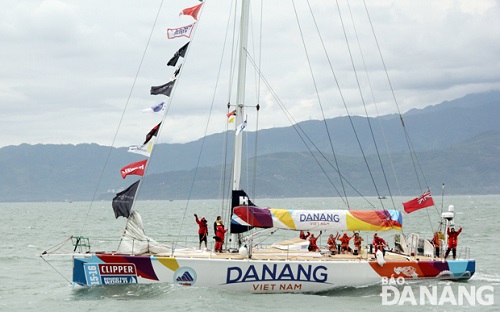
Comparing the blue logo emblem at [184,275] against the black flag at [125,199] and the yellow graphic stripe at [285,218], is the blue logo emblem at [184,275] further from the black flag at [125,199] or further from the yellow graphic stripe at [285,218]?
the yellow graphic stripe at [285,218]

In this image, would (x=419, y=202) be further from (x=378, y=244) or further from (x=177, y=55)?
(x=177, y=55)

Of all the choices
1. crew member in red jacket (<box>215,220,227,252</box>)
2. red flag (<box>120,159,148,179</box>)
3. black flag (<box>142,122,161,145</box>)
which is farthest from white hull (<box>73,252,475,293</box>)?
black flag (<box>142,122,161,145</box>)

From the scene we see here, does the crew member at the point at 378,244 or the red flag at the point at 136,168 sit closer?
the red flag at the point at 136,168

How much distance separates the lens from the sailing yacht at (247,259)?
24984 millimetres

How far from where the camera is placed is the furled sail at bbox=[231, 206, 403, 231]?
2708 centimetres

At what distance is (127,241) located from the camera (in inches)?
1025

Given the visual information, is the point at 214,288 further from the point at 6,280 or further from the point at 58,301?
the point at 6,280

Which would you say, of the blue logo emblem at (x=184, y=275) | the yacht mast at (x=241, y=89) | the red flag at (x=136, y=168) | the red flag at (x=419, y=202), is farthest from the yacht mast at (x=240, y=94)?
the red flag at (x=419, y=202)

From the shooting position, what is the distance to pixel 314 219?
2739 cm

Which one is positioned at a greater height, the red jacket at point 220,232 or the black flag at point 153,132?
the black flag at point 153,132

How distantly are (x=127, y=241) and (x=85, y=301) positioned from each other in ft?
8.22

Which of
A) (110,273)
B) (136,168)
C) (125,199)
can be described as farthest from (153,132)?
(110,273)

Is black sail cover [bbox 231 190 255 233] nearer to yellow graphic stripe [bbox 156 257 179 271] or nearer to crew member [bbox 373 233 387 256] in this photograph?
yellow graphic stripe [bbox 156 257 179 271]

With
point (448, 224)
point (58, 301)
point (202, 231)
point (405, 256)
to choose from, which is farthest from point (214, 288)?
point (448, 224)
